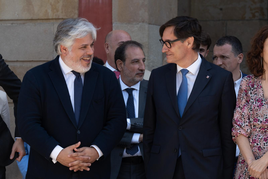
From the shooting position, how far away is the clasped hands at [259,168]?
3.13 metres

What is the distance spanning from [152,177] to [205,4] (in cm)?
542

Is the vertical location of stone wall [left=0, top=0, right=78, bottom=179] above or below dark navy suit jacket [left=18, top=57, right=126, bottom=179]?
above

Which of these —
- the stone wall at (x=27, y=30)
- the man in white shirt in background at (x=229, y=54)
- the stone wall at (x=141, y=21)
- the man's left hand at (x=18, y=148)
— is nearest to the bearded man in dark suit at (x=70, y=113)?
the man's left hand at (x=18, y=148)

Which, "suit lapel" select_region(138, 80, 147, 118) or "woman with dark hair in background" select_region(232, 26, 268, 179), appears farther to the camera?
"suit lapel" select_region(138, 80, 147, 118)

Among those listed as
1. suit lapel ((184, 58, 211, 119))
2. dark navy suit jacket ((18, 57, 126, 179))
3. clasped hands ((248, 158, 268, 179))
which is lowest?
clasped hands ((248, 158, 268, 179))

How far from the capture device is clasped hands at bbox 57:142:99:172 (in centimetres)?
329

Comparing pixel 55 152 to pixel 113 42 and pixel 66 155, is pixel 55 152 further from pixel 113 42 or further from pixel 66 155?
pixel 113 42

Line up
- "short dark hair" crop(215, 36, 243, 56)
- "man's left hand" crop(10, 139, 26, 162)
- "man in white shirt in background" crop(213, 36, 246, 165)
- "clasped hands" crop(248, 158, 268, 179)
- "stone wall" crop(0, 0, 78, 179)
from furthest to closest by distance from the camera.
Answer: "stone wall" crop(0, 0, 78, 179) → "short dark hair" crop(215, 36, 243, 56) → "man in white shirt in background" crop(213, 36, 246, 165) → "man's left hand" crop(10, 139, 26, 162) → "clasped hands" crop(248, 158, 268, 179)

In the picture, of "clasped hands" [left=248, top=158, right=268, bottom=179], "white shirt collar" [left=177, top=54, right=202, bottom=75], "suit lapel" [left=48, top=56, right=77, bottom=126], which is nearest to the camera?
"clasped hands" [left=248, top=158, right=268, bottom=179]

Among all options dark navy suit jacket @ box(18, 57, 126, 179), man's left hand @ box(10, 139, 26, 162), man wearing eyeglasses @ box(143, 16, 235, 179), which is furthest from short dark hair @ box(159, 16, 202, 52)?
man's left hand @ box(10, 139, 26, 162)

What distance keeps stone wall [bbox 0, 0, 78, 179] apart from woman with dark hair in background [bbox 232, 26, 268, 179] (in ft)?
12.3

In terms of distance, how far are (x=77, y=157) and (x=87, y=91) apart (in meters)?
0.60

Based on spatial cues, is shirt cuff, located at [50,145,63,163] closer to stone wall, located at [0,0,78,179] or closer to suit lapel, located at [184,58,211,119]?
suit lapel, located at [184,58,211,119]

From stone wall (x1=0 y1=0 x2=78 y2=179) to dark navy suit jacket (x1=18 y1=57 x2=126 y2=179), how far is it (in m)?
3.10
